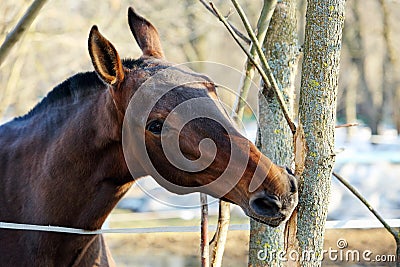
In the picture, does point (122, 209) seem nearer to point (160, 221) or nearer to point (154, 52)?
point (160, 221)

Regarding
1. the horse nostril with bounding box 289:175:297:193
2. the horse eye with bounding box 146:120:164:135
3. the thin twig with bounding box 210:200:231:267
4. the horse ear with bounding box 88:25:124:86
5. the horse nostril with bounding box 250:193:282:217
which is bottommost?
the thin twig with bounding box 210:200:231:267

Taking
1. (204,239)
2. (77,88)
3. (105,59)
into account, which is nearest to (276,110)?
(204,239)

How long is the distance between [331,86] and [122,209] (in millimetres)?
13955

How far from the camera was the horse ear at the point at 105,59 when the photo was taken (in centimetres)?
314

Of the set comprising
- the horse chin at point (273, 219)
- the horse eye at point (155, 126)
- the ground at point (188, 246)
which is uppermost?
the horse eye at point (155, 126)

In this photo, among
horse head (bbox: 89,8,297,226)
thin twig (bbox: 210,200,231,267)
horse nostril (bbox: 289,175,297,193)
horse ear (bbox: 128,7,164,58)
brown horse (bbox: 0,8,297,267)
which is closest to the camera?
horse nostril (bbox: 289,175,297,193)

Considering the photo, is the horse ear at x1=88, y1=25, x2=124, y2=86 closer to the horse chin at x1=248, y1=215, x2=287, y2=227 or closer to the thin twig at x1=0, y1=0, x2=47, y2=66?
the thin twig at x1=0, y1=0, x2=47, y2=66

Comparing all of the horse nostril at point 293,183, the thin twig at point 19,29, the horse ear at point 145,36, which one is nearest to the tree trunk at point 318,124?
the horse nostril at point 293,183

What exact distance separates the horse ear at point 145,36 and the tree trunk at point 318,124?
43.2 inches

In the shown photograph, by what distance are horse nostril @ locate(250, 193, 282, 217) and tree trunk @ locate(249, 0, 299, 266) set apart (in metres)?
0.68

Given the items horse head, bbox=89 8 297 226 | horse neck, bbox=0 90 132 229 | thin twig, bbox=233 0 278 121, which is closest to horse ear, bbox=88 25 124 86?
horse head, bbox=89 8 297 226

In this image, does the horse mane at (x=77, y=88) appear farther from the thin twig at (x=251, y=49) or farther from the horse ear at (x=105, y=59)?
the thin twig at (x=251, y=49)

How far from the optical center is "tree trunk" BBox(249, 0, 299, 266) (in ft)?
11.5

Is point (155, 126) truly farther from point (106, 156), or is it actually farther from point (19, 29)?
point (19, 29)
